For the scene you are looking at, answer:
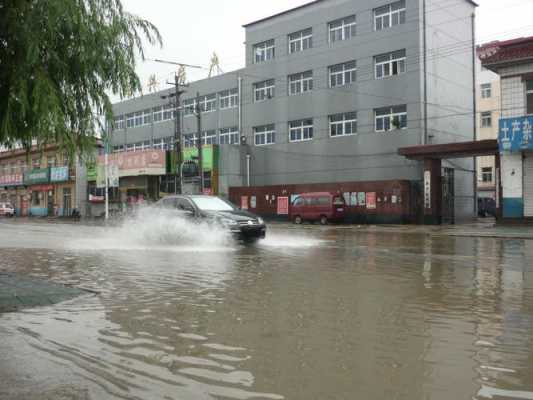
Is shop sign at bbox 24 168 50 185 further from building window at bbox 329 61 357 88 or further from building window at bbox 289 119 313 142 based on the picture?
building window at bbox 329 61 357 88

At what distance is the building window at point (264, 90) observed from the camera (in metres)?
45.1

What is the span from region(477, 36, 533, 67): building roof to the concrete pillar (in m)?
6.96

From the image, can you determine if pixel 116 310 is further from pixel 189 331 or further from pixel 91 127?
pixel 91 127

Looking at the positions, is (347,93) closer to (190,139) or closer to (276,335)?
(190,139)

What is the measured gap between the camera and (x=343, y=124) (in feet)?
132

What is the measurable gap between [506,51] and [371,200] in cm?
1201

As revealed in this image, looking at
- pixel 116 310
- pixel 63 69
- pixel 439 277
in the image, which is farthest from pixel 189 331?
pixel 439 277

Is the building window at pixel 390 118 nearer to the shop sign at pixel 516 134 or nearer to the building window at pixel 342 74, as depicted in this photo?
the building window at pixel 342 74

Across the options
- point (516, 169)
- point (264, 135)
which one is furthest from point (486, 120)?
point (516, 169)

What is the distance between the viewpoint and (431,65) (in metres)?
36.6

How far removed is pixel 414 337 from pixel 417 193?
30.0 metres

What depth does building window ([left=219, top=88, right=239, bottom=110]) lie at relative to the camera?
48.1 metres

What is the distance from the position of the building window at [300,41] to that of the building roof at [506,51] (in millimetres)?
17375

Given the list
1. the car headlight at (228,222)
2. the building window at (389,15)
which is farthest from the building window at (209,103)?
the car headlight at (228,222)
